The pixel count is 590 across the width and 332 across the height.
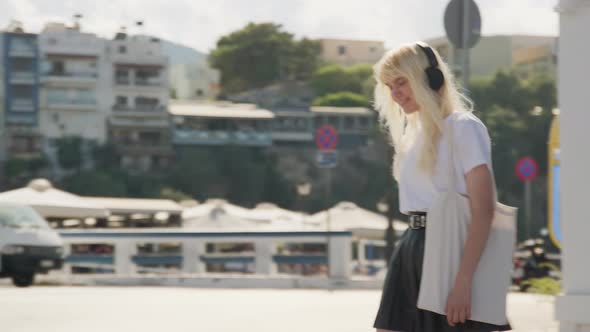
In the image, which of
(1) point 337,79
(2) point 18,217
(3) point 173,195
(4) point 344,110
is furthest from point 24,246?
(1) point 337,79

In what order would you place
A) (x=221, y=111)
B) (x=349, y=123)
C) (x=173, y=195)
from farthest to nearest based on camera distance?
(x=349, y=123)
(x=221, y=111)
(x=173, y=195)

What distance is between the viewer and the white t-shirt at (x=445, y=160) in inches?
172

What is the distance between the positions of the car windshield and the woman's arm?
16941 millimetres

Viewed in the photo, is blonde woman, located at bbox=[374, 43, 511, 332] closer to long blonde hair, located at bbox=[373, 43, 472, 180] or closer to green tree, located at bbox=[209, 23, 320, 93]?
long blonde hair, located at bbox=[373, 43, 472, 180]

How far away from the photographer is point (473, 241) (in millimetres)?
4273

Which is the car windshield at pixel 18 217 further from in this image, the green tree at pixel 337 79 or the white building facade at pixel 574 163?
the green tree at pixel 337 79

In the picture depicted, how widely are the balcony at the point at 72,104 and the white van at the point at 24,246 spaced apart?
8550 cm

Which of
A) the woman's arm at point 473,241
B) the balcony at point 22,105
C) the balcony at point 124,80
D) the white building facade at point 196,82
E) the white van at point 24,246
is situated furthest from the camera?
the white building facade at point 196,82

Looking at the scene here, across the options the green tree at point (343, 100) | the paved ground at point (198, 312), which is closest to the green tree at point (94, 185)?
the green tree at point (343, 100)

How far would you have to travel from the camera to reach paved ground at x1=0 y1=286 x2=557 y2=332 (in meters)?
11.5

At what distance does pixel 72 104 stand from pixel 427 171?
103595 millimetres

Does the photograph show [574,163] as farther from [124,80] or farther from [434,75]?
[124,80]

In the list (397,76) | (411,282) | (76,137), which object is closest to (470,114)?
(397,76)

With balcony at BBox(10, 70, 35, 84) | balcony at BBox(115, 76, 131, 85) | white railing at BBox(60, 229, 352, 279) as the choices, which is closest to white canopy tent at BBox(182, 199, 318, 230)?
white railing at BBox(60, 229, 352, 279)
